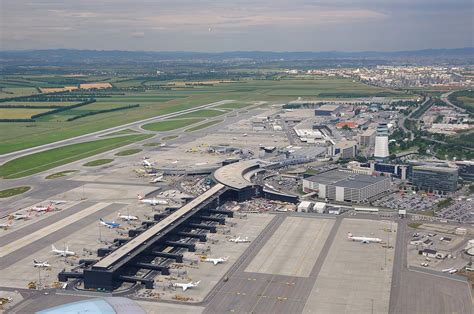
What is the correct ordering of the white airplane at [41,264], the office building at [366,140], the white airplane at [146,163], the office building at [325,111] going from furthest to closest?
the office building at [325,111], the office building at [366,140], the white airplane at [146,163], the white airplane at [41,264]

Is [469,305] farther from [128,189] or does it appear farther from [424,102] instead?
[424,102]

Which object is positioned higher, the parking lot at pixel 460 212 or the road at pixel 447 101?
the road at pixel 447 101

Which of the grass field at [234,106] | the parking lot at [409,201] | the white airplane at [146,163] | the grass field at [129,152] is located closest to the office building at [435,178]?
the parking lot at [409,201]

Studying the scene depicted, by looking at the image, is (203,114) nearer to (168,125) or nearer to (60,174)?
(168,125)

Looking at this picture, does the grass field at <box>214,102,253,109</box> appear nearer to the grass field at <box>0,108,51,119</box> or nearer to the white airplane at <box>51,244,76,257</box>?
the grass field at <box>0,108,51,119</box>

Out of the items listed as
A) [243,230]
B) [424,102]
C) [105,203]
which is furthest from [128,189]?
[424,102]

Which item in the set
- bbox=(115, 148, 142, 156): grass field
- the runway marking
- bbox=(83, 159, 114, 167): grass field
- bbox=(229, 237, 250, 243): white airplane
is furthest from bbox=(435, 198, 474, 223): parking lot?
bbox=(115, 148, 142, 156): grass field

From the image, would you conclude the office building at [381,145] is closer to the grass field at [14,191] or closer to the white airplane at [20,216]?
the grass field at [14,191]
